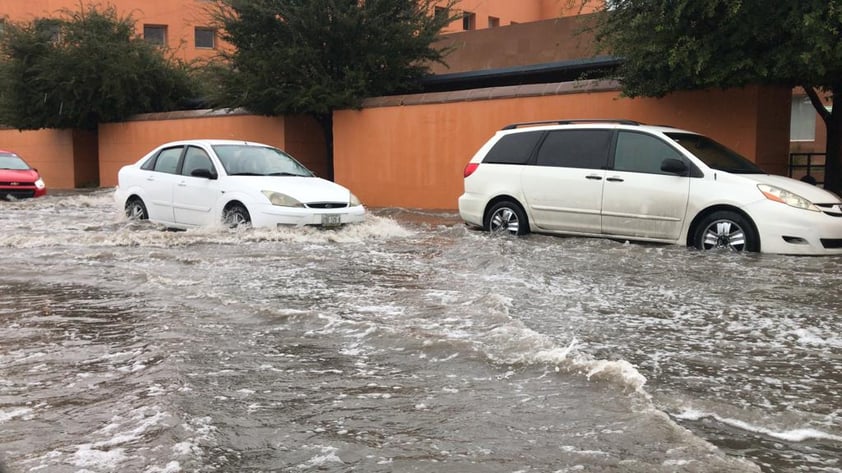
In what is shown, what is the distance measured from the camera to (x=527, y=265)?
27.8 ft

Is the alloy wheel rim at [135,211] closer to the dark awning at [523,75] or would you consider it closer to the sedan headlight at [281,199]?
the sedan headlight at [281,199]

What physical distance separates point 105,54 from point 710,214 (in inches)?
800

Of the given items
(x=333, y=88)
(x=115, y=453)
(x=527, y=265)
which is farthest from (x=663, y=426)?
(x=333, y=88)

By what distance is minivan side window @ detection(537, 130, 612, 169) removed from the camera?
397 inches

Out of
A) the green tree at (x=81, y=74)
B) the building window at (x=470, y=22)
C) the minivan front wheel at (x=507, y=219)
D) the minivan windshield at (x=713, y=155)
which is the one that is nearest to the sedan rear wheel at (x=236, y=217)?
the minivan front wheel at (x=507, y=219)

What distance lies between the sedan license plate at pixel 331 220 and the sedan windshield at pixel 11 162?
13164 millimetres

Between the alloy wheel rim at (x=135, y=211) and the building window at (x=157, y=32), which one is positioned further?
the building window at (x=157, y=32)

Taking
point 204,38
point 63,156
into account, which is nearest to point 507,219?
point 63,156

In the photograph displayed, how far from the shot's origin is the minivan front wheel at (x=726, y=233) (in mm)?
8641

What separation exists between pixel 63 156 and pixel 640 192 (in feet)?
74.8

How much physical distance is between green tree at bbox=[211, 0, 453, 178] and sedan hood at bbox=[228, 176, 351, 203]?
20.5 feet

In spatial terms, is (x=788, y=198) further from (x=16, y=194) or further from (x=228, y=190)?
(x=16, y=194)

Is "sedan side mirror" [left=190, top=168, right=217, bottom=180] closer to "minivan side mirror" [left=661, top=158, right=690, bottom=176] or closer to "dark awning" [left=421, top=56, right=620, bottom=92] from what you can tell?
"minivan side mirror" [left=661, top=158, right=690, bottom=176]

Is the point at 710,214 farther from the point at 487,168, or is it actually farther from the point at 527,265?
the point at 487,168
